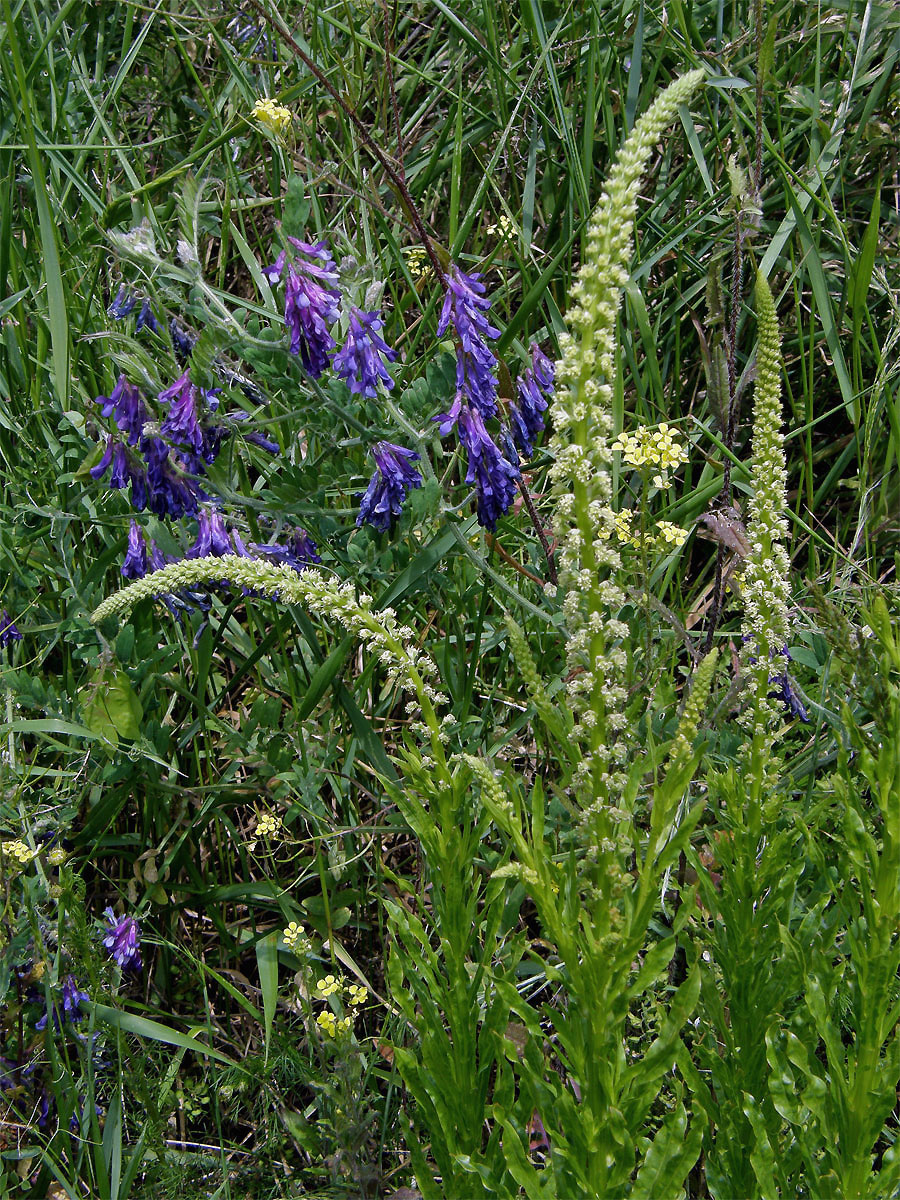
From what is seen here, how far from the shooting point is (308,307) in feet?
6.65

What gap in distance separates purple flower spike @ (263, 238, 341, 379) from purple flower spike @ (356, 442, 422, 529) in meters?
0.21

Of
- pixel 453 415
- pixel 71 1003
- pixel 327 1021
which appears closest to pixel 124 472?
pixel 453 415

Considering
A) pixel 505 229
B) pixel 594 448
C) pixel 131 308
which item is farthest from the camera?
pixel 505 229

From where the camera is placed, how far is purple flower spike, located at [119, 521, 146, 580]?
7.98 ft

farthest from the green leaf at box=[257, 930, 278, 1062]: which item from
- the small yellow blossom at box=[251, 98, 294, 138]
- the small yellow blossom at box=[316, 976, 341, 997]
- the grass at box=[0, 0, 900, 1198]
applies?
the small yellow blossom at box=[251, 98, 294, 138]

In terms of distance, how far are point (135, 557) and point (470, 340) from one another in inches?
37.1

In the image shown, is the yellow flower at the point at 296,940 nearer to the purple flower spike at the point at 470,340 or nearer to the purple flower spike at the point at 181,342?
the purple flower spike at the point at 470,340

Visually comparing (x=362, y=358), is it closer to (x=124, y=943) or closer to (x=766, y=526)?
(x=766, y=526)

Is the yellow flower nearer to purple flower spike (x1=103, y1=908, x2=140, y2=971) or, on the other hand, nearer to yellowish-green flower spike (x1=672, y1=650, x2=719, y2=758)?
purple flower spike (x1=103, y1=908, x2=140, y2=971)

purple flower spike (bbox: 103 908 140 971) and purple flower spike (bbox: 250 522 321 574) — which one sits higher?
purple flower spike (bbox: 250 522 321 574)

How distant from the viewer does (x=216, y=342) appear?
86.0 inches

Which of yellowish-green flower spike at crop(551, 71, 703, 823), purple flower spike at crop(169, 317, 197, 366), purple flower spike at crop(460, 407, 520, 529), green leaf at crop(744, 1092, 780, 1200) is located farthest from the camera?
purple flower spike at crop(169, 317, 197, 366)

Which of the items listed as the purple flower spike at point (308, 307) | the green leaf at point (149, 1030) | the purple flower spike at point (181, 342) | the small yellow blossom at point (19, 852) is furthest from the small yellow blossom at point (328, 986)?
the purple flower spike at point (181, 342)

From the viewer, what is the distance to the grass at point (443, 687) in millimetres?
1438
